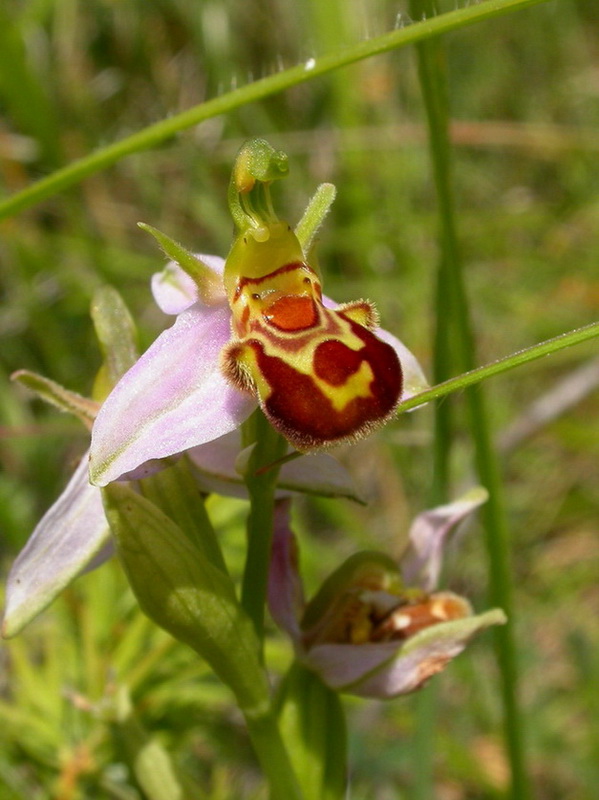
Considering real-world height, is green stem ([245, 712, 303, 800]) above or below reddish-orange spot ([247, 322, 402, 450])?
below

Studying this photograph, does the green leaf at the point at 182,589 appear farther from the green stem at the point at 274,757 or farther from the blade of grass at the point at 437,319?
→ the blade of grass at the point at 437,319

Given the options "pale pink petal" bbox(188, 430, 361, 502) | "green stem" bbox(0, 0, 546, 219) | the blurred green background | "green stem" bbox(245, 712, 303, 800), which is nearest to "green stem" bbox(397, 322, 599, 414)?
"pale pink petal" bbox(188, 430, 361, 502)

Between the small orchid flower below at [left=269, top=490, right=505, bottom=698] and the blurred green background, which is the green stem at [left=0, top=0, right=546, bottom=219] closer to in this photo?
the small orchid flower below at [left=269, top=490, right=505, bottom=698]

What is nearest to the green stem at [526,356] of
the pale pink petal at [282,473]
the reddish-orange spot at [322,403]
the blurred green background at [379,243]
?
the reddish-orange spot at [322,403]

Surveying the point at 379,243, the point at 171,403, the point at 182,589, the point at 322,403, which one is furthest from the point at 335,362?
the point at 379,243

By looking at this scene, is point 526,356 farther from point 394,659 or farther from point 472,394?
point 394,659

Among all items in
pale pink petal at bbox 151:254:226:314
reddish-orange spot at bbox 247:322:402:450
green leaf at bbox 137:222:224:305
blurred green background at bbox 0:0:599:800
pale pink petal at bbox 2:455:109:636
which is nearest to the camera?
reddish-orange spot at bbox 247:322:402:450
